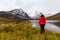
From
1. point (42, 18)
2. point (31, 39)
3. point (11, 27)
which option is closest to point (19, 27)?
point (11, 27)

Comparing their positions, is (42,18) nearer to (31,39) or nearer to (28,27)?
(28,27)

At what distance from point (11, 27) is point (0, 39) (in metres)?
9.40

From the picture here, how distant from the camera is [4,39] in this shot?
54.4 ft

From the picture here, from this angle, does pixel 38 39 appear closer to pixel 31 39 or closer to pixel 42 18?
pixel 31 39

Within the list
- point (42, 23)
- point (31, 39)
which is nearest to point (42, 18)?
point (42, 23)

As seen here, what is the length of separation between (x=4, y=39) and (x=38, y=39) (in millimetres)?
2253

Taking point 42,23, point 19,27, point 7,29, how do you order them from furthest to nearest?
point 19,27 < point 7,29 < point 42,23

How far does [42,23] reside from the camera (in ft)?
74.9

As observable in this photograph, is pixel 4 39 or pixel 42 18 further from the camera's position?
pixel 42 18

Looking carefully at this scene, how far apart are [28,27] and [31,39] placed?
7480 millimetres

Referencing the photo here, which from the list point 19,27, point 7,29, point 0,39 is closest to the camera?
point 0,39

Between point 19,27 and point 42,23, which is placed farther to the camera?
point 19,27

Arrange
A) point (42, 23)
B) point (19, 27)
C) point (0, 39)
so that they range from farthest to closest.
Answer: point (19, 27)
point (42, 23)
point (0, 39)

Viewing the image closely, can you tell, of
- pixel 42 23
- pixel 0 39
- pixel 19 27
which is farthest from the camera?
pixel 19 27
